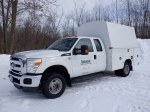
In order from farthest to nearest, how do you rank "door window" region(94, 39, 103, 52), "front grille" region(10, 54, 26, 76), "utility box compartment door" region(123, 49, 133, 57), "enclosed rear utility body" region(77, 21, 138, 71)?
"utility box compartment door" region(123, 49, 133, 57) < "enclosed rear utility body" region(77, 21, 138, 71) < "door window" region(94, 39, 103, 52) < "front grille" region(10, 54, 26, 76)

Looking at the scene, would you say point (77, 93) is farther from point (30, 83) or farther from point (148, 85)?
point (148, 85)

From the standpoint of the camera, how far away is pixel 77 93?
5.06 meters

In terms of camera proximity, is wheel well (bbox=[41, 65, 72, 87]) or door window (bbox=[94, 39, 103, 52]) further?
door window (bbox=[94, 39, 103, 52])

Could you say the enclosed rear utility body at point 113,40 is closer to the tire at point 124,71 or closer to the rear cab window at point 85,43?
the tire at point 124,71

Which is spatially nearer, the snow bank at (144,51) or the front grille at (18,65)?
the front grille at (18,65)

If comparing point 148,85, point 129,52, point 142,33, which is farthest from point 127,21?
point 148,85

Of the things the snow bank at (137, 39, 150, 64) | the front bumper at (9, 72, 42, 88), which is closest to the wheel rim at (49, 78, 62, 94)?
the front bumper at (9, 72, 42, 88)

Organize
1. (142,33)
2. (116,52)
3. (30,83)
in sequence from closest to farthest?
(30,83), (116,52), (142,33)

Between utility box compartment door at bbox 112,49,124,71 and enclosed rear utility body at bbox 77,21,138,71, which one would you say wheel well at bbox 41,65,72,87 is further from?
utility box compartment door at bbox 112,49,124,71

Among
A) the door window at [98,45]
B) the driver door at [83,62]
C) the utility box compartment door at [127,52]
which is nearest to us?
the driver door at [83,62]

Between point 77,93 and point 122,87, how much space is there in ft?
6.27

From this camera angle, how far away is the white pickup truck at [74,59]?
4.32 metres

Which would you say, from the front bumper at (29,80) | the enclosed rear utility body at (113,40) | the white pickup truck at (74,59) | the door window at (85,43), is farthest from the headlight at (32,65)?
the enclosed rear utility body at (113,40)

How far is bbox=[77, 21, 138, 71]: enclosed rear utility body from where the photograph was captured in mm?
6512
